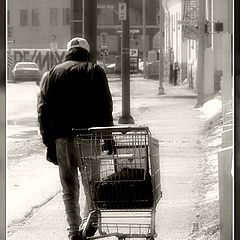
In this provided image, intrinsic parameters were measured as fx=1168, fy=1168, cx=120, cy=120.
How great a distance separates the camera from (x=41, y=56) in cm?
716

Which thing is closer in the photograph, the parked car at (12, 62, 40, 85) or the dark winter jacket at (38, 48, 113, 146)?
the parked car at (12, 62, 40, 85)

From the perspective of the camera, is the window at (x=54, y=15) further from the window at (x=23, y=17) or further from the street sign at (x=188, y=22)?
the street sign at (x=188, y=22)

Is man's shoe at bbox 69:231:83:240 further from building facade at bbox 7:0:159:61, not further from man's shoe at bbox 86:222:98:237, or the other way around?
building facade at bbox 7:0:159:61

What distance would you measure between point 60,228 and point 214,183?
43.4 inches

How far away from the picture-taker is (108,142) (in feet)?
22.7

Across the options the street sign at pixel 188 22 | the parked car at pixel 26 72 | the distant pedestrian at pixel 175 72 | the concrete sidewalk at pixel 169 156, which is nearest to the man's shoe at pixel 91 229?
the concrete sidewalk at pixel 169 156

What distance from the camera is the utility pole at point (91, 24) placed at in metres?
7.40

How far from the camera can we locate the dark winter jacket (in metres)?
7.27

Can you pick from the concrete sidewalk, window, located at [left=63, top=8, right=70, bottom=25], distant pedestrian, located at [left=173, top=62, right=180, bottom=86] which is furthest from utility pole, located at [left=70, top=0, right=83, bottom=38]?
distant pedestrian, located at [left=173, top=62, right=180, bottom=86]

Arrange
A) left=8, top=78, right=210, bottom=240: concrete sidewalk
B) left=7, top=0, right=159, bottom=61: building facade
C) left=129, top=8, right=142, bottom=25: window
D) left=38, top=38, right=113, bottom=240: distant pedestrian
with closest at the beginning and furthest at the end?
left=7, top=0, right=159, bottom=61: building facade → left=129, top=8, right=142, bottom=25: window → left=38, top=38, right=113, bottom=240: distant pedestrian → left=8, top=78, right=210, bottom=240: concrete sidewalk

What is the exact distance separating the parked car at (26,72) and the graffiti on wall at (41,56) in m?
0.04

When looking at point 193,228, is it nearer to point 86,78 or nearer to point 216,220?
point 216,220

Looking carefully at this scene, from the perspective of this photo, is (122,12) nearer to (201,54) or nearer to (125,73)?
→ (125,73)

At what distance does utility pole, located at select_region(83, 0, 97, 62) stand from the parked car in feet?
1.24
